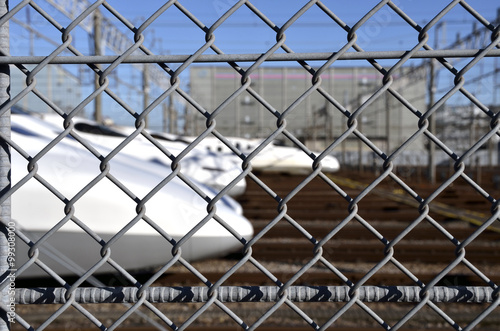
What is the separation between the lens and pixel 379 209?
25.2 ft

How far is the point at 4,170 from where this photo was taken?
1116mm

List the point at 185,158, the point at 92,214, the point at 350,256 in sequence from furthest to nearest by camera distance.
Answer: the point at 185,158, the point at 350,256, the point at 92,214

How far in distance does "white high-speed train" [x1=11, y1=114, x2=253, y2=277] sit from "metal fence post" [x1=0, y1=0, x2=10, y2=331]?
1673 mm

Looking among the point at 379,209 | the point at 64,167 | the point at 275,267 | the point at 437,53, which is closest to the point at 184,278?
the point at 275,267

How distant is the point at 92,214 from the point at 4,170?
2.22 m

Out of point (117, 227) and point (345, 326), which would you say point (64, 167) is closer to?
point (117, 227)

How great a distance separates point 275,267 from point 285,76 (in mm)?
24901

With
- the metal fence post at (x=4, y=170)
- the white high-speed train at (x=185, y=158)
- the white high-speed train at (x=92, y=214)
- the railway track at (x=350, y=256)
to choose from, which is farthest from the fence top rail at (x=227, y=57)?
the white high-speed train at (x=185, y=158)

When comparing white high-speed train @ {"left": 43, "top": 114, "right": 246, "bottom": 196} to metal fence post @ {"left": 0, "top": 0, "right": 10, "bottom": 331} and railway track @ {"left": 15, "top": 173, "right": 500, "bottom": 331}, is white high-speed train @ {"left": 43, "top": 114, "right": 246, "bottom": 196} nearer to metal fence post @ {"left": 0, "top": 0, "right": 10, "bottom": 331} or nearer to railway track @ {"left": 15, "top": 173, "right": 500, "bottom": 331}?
railway track @ {"left": 15, "top": 173, "right": 500, "bottom": 331}

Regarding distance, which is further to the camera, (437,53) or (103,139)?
(103,139)

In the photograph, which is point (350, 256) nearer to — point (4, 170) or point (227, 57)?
point (227, 57)

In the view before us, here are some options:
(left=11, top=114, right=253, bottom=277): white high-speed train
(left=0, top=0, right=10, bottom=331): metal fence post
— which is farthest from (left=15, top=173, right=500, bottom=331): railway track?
(left=0, top=0, right=10, bottom=331): metal fence post

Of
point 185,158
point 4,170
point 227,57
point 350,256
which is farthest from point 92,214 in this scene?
point 185,158

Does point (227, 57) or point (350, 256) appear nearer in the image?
point (227, 57)
